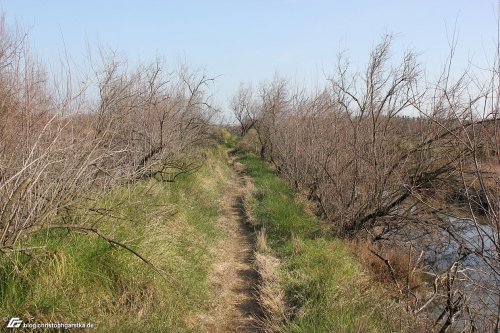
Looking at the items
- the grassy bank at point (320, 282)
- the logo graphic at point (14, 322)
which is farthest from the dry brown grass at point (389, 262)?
the logo graphic at point (14, 322)

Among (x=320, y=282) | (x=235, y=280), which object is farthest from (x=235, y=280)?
(x=320, y=282)

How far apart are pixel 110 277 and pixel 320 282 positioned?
267cm

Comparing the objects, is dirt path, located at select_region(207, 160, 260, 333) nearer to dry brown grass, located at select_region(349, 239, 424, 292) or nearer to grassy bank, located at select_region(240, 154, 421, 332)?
grassy bank, located at select_region(240, 154, 421, 332)

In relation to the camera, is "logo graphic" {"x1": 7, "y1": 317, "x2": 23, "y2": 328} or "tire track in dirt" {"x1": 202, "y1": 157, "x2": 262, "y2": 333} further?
"tire track in dirt" {"x1": 202, "y1": 157, "x2": 262, "y2": 333}

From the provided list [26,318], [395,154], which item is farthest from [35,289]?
[395,154]

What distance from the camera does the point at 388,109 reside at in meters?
7.06

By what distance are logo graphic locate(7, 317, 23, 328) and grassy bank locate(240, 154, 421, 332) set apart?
2445 mm

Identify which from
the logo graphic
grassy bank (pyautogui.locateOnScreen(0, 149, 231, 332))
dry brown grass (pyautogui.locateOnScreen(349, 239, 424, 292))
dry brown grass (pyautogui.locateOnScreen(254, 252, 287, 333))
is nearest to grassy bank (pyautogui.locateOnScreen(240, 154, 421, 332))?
dry brown grass (pyautogui.locateOnScreen(254, 252, 287, 333))

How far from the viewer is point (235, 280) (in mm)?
5746

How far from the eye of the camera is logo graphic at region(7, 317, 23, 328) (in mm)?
2691

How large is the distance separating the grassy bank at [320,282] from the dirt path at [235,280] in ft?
1.46

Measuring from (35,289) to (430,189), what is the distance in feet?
20.7

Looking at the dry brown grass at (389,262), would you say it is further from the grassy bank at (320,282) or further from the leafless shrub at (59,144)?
the leafless shrub at (59,144)

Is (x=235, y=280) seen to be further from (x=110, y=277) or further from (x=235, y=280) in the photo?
(x=110, y=277)
